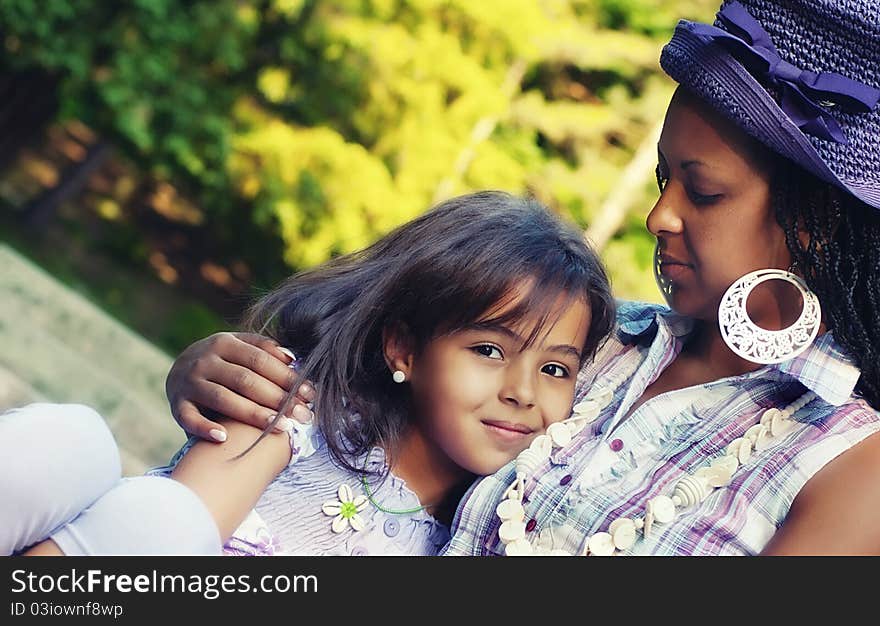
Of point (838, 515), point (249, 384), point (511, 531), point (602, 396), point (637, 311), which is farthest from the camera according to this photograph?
point (637, 311)

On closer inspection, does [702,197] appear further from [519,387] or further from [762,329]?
[519,387]

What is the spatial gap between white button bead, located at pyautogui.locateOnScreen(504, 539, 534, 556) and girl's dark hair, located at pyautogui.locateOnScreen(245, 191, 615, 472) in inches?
15.8

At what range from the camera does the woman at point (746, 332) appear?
2121 mm

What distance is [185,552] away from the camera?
1985 mm

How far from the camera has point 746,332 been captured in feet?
7.30

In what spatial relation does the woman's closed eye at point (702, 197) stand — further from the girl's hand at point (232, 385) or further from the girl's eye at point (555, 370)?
the girl's hand at point (232, 385)

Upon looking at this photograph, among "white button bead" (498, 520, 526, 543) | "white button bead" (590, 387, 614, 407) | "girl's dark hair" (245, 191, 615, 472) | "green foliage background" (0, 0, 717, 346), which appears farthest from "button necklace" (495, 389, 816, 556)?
Result: "green foliage background" (0, 0, 717, 346)

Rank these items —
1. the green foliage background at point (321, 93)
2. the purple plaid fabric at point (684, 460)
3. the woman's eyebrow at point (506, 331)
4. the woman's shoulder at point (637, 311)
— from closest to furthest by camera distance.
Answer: the purple plaid fabric at point (684, 460)
the woman's eyebrow at point (506, 331)
the woman's shoulder at point (637, 311)
the green foliage background at point (321, 93)

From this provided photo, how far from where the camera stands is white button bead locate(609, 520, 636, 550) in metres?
2.13

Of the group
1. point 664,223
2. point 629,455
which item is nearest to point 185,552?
point 629,455

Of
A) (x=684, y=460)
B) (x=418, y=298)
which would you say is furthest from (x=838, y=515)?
A: (x=418, y=298)

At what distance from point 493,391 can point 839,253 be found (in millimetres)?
716

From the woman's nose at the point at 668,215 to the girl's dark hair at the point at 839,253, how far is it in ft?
0.61

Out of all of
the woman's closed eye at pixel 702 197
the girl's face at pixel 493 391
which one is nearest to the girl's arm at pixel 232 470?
the girl's face at pixel 493 391
